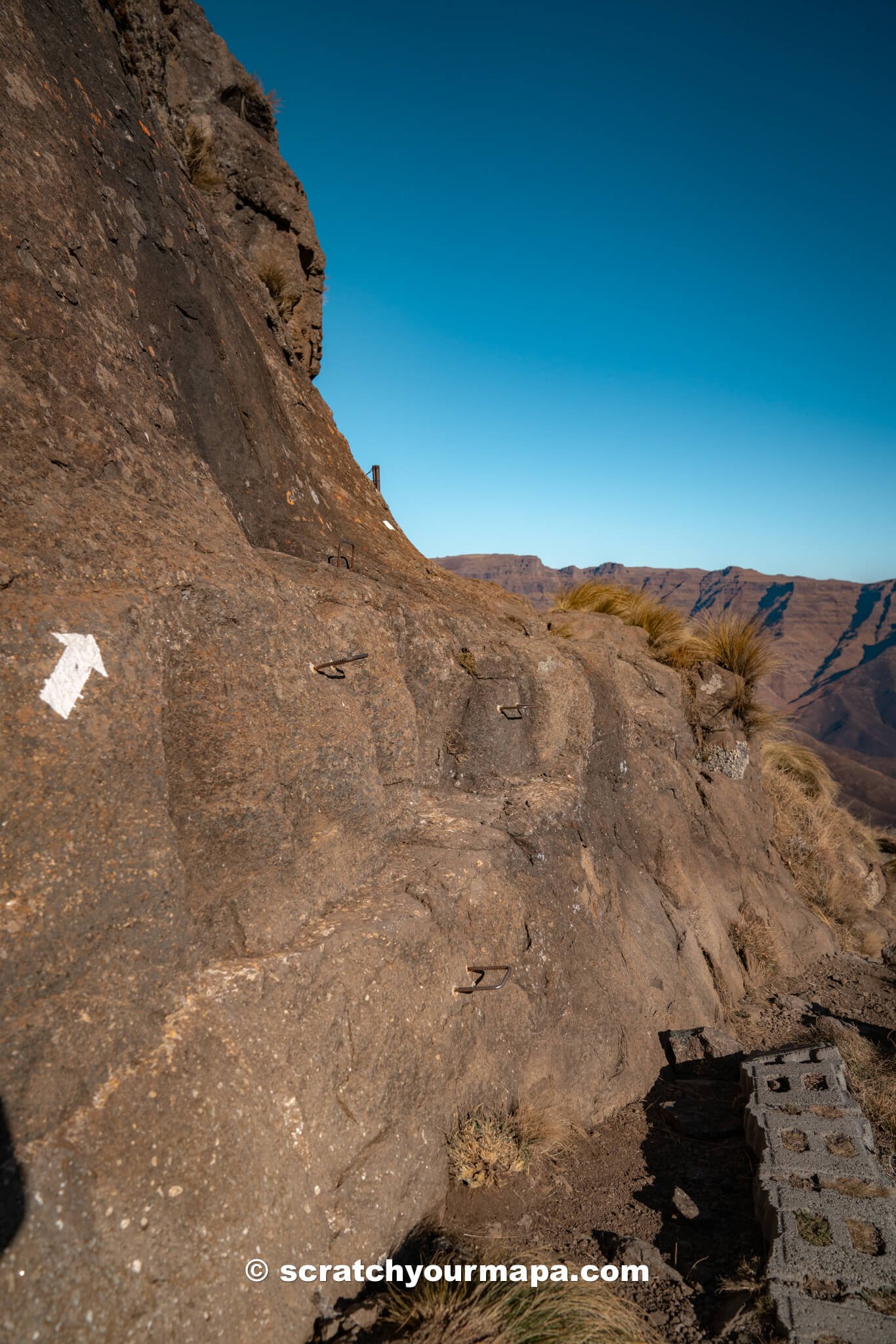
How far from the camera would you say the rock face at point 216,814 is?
2326 mm

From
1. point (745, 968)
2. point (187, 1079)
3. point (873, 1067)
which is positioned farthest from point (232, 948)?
point (745, 968)

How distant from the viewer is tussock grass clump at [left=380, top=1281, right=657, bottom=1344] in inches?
102

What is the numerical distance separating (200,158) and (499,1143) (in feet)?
22.4

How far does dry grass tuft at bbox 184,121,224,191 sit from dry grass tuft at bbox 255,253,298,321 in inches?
27.3

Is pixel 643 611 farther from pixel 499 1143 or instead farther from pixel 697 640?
pixel 499 1143

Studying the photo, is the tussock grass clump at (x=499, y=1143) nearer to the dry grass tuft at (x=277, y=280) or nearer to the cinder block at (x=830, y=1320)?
the cinder block at (x=830, y=1320)

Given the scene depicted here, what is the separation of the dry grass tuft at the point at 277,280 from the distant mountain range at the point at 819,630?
71.5 m

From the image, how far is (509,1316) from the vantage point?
2699mm

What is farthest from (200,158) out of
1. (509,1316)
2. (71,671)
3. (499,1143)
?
(509,1316)

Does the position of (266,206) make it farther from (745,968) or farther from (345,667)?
(745,968)

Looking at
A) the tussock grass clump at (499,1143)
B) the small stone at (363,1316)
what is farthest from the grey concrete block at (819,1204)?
the small stone at (363,1316)

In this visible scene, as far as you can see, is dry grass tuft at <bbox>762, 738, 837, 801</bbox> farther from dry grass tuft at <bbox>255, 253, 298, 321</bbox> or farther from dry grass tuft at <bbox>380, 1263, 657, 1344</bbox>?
dry grass tuft at <bbox>380, 1263, 657, 1344</bbox>

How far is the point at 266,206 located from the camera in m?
6.40

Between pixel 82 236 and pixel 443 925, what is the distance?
145 inches
